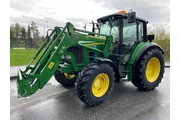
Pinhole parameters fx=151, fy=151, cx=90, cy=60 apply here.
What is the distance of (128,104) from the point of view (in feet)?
11.8

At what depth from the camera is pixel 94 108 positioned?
3383mm

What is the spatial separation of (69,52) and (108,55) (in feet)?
3.85

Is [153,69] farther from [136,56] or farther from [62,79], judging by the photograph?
[62,79]

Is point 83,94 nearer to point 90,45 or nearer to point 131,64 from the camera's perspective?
point 90,45

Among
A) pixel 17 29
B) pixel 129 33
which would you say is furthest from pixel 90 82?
pixel 17 29

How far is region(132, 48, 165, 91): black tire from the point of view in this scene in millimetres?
4293

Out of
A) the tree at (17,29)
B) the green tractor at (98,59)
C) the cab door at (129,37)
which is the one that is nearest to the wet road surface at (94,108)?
the green tractor at (98,59)

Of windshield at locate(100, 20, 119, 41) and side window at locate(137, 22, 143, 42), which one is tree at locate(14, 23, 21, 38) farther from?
side window at locate(137, 22, 143, 42)

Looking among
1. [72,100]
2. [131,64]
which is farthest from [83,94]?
[131,64]

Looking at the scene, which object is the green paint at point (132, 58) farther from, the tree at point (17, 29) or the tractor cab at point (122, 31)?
the tree at point (17, 29)

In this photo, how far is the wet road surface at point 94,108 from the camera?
9.86 feet

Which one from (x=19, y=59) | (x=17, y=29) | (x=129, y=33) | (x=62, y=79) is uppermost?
(x=17, y=29)

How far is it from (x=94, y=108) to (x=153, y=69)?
2.65 m

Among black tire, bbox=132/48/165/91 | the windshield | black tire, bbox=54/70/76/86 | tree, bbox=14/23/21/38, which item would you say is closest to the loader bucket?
black tire, bbox=54/70/76/86
